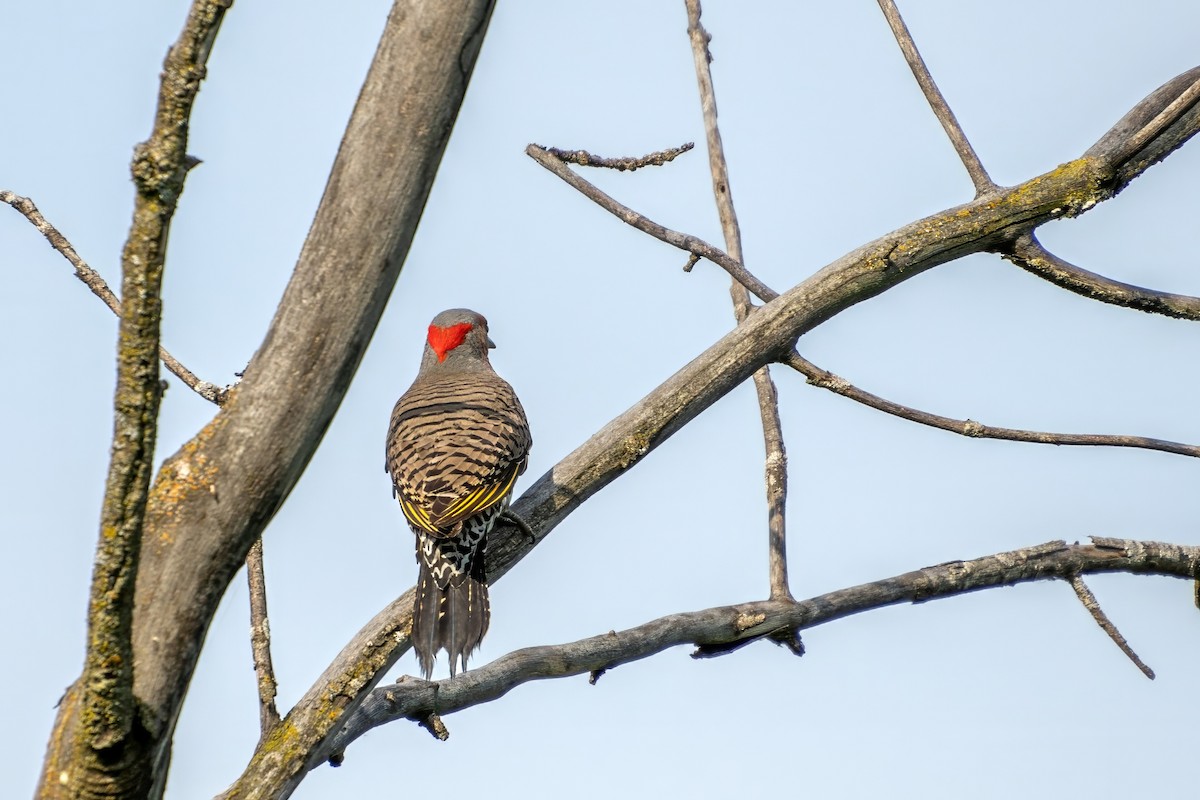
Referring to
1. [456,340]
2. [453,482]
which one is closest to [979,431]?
[453,482]

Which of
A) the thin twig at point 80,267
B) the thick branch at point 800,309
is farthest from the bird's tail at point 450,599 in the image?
the thin twig at point 80,267

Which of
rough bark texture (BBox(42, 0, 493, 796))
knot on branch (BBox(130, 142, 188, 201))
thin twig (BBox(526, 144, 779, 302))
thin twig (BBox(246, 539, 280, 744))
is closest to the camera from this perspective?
knot on branch (BBox(130, 142, 188, 201))

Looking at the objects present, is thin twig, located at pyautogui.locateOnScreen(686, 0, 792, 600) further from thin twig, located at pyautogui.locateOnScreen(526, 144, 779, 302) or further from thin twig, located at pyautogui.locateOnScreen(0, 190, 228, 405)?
thin twig, located at pyautogui.locateOnScreen(0, 190, 228, 405)

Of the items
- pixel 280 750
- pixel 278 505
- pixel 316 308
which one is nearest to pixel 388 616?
pixel 280 750

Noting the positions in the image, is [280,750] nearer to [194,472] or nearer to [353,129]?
[194,472]

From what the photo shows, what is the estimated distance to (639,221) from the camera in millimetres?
4051

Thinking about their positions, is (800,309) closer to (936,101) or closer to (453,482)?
(936,101)

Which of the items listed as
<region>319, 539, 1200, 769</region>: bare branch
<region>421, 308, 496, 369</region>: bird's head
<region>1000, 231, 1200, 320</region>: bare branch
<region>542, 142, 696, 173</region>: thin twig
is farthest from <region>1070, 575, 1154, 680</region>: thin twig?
<region>421, 308, 496, 369</region>: bird's head

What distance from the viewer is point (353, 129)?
2242 millimetres

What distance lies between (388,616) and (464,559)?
3.00 ft

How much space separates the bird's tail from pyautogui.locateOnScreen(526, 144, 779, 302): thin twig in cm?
121

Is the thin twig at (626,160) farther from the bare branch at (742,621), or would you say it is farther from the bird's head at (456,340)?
the bird's head at (456,340)

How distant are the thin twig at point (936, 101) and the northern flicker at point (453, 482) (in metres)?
1.84

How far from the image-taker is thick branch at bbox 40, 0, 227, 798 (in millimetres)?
1932
